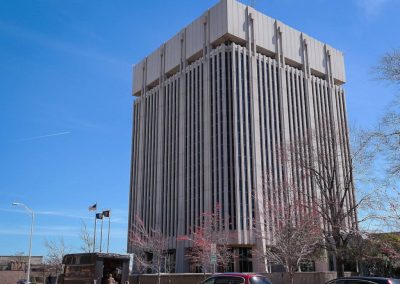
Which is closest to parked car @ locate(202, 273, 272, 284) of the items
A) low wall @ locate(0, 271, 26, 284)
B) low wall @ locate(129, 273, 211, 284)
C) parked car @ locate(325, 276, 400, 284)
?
parked car @ locate(325, 276, 400, 284)

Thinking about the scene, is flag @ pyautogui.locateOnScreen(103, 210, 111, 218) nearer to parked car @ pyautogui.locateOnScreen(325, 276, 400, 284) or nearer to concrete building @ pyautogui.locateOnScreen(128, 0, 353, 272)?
concrete building @ pyautogui.locateOnScreen(128, 0, 353, 272)

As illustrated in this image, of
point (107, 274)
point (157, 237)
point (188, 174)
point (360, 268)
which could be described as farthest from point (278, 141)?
point (107, 274)

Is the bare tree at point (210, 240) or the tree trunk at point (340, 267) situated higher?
the bare tree at point (210, 240)

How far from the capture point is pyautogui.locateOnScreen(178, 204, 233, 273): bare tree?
49094mm

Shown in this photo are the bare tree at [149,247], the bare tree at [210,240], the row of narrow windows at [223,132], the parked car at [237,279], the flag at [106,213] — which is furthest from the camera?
the bare tree at [149,247]

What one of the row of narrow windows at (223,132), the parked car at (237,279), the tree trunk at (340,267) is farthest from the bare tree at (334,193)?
the row of narrow windows at (223,132)

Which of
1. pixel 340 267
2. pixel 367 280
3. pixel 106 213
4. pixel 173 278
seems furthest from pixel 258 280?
pixel 106 213

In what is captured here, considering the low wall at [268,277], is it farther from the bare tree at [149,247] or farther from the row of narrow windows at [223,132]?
the bare tree at [149,247]

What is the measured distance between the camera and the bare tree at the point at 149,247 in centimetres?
6278

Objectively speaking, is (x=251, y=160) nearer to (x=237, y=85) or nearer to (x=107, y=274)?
(x=237, y=85)

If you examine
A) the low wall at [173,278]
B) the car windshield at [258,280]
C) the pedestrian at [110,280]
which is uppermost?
the car windshield at [258,280]

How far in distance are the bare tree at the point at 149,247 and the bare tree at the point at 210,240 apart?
3.88 m

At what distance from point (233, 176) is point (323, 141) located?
29.8 metres

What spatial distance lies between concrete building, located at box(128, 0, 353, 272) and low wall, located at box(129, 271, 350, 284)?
25720 millimetres
